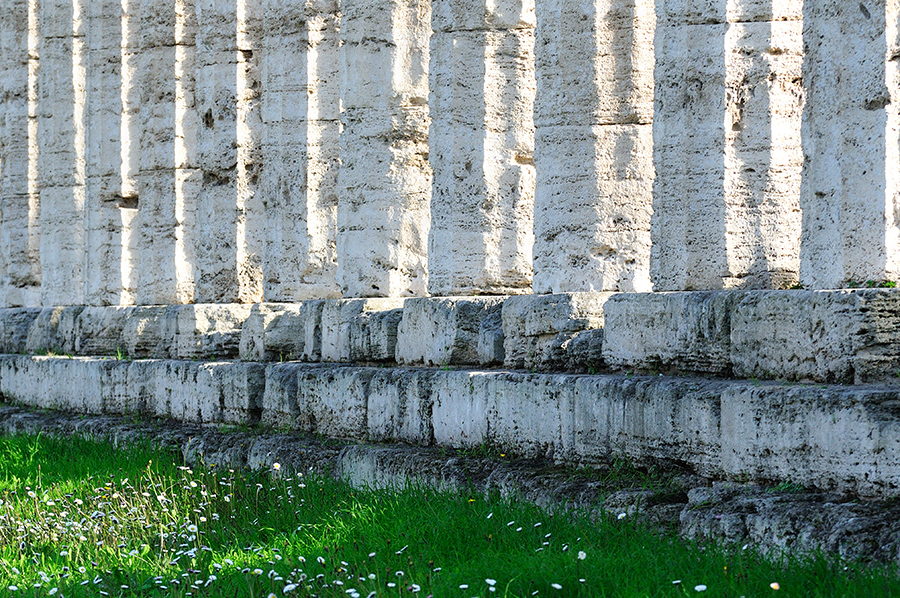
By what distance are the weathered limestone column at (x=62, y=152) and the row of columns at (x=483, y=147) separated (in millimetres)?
480

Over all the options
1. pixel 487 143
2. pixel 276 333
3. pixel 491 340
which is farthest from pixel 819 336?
pixel 276 333

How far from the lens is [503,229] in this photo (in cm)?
916

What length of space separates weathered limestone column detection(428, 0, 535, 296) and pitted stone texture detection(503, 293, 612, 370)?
0.89m

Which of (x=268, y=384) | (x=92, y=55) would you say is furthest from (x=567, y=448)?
(x=92, y=55)

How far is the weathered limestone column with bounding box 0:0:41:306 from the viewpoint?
680 inches

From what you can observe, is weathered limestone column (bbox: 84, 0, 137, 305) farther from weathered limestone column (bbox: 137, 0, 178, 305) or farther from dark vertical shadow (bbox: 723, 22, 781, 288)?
dark vertical shadow (bbox: 723, 22, 781, 288)

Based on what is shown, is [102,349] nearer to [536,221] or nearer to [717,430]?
[536,221]

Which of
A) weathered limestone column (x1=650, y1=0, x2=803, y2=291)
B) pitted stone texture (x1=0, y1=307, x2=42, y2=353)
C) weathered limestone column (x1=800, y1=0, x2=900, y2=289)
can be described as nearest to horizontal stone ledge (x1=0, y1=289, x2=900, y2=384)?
weathered limestone column (x1=800, y1=0, x2=900, y2=289)

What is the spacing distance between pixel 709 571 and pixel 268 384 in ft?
20.5

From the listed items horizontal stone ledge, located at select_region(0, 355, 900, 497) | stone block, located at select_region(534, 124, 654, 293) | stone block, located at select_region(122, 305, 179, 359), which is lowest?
horizontal stone ledge, located at select_region(0, 355, 900, 497)

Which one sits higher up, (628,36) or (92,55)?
(92,55)

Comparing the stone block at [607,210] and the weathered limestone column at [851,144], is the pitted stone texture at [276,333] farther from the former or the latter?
the weathered limestone column at [851,144]

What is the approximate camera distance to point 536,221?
8656mm

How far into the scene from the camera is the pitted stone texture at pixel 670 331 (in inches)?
255
